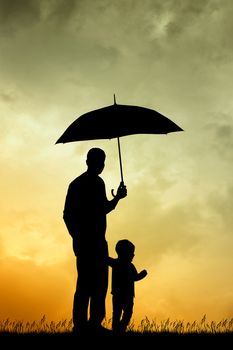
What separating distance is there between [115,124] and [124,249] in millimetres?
2773

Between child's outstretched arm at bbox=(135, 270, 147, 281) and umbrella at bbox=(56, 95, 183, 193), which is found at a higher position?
umbrella at bbox=(56, 95, 183, 193)

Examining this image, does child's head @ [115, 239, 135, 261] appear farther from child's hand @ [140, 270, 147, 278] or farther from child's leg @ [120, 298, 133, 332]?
child's leg @ [120, 298, 133, 332]

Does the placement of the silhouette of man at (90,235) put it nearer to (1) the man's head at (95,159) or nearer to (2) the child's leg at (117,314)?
(1) the man's head at (95,159)

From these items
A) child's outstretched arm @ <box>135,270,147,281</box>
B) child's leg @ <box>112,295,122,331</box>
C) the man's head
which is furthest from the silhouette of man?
child's outstretched arm @ <box>135,270,147,281</box>

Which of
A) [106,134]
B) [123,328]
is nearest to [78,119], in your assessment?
[106,134]

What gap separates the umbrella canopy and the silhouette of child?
2.41 metres

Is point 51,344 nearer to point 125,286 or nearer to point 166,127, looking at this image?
point 125,286

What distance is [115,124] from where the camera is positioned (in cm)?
1016

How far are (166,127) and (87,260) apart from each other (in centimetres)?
299

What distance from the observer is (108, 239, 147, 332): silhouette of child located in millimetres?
A: 11406

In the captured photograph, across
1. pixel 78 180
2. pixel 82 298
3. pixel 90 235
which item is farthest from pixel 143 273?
pixel 78 180

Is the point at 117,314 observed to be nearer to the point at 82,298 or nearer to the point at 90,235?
the point at 82,298

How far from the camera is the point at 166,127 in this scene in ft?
34.3

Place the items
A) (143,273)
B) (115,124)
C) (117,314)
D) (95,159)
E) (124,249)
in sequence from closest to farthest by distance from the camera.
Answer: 1. (95,159)
2. (115,124)
3. (117,314)
4. (124,249)
5. (143,273)
